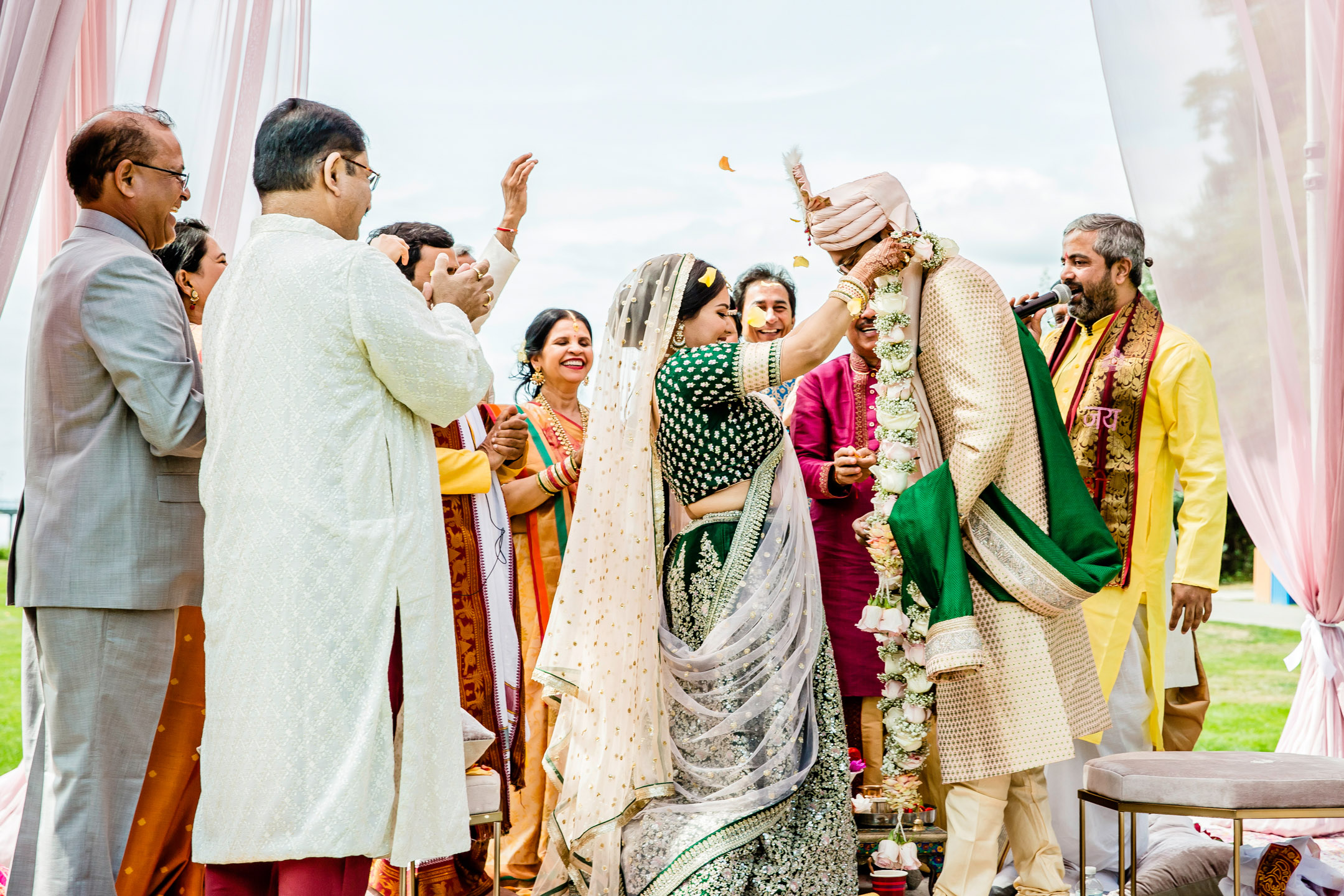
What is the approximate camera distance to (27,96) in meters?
2.62

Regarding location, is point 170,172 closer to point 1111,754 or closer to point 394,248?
point 394,248

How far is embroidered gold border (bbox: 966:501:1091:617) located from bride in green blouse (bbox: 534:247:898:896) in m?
0.50

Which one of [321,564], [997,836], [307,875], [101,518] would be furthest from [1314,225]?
[101,518]

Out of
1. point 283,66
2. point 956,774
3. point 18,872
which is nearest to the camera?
point 18,872

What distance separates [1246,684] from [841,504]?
36.3 feet

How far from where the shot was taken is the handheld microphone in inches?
145

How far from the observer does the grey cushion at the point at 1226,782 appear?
2.58 metres

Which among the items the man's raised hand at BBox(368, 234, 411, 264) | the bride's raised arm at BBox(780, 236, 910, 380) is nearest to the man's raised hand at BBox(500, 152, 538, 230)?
the man's raised hand at BBox(368, 234, 411, 264)

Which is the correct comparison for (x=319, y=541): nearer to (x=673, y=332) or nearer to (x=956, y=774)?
(x=673, y=332)

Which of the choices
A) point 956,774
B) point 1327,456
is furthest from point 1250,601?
point 956,774

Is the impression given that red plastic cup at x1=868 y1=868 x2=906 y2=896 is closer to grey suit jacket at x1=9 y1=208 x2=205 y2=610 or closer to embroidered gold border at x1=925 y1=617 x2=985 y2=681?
embroidered gold border at x1=925 y1=617 x2=985 y2=681

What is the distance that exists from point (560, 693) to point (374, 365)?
1.31 meters

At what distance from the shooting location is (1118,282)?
377cm

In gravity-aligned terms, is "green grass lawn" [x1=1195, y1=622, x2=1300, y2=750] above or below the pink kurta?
below
